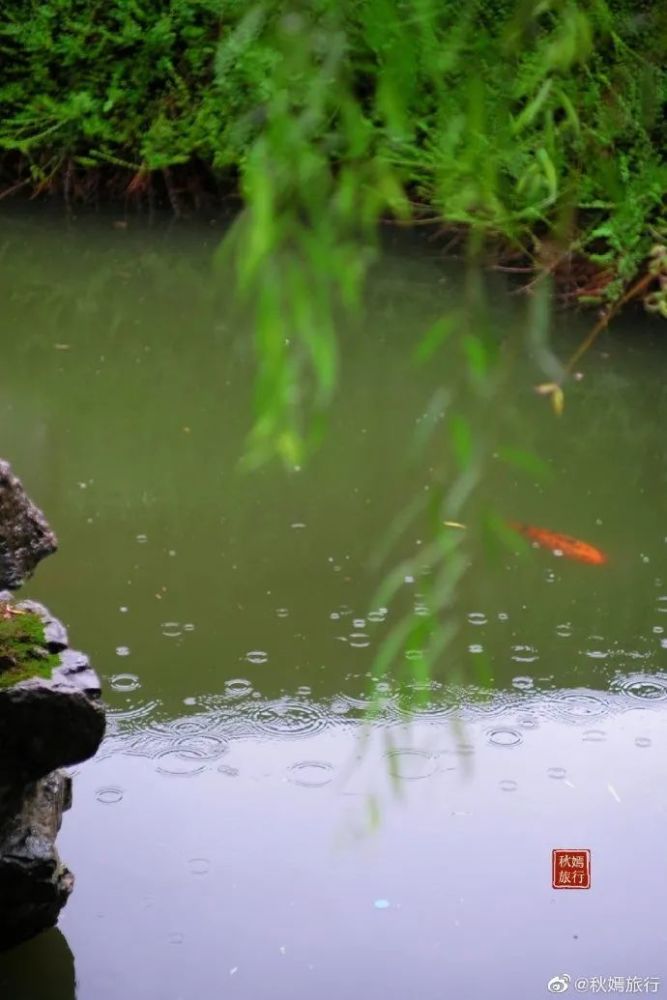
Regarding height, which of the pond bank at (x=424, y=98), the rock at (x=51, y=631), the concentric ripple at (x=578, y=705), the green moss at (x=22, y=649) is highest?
the pond bank at (x=424, y=98)

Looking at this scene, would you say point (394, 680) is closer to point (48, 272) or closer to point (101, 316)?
point (101, 316)

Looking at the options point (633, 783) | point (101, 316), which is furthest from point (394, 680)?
point (101, 316)

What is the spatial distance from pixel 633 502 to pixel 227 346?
1680mm

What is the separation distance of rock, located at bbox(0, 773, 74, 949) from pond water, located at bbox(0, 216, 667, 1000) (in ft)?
0.19

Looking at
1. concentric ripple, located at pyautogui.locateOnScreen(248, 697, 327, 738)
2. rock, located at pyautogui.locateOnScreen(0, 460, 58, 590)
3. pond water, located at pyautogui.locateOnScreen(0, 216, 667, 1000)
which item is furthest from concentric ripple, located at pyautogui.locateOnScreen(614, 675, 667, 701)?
rock, located at pyautogui.locateOnScreen(0, 460, 58, 590)

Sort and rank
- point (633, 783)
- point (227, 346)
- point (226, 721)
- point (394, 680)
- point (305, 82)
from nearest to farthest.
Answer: point (305, 82) < point (633, 783) < point (226, 721) < point (394, 680) < point (227, 346)

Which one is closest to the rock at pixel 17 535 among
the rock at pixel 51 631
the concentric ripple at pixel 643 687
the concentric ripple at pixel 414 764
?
the rock at pixel 51 631

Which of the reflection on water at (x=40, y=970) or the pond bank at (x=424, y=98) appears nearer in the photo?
the pond bank at (x=424, y=98)

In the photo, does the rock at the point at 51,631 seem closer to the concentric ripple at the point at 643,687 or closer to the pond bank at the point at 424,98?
the pond bank at the point at 424,98

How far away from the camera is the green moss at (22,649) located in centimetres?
183

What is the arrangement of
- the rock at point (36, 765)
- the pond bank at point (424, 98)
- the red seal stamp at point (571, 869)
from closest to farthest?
the pond bank at point (424, 98)
the rock at point (36, 765)
the red seal stamp at point (571, 869)

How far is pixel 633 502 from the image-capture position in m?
3.48

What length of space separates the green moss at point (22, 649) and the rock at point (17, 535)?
182 millimetres

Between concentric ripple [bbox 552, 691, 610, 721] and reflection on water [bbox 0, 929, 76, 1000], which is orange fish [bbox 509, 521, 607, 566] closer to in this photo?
concentric ripple [bbox 552, 691, 610, 721]
